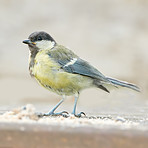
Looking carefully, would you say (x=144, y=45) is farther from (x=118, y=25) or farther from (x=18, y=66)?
(x=18, y=66)

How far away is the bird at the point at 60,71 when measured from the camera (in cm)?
360

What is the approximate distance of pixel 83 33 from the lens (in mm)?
11688

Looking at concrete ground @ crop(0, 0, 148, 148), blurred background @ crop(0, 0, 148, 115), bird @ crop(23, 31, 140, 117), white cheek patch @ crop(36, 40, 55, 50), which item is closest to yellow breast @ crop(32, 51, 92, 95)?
bird @ crop(23, 31, 140, 117)

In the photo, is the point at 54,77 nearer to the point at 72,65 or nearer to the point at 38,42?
the point at 72,65

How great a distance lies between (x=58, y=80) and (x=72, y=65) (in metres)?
0.29

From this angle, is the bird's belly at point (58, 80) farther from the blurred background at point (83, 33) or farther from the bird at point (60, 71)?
the blurred background at point (83, 33)

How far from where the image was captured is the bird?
3601mm

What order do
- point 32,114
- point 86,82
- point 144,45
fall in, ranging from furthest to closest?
point 144,45, point 86,82, point 32,114

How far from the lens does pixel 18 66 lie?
1038 cm

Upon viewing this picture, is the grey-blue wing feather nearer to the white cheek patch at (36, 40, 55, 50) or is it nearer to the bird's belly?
the bird's belly

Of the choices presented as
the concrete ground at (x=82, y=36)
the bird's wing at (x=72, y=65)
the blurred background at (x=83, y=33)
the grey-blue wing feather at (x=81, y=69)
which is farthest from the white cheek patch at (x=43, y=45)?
the blurred background at (x=83, y=33)

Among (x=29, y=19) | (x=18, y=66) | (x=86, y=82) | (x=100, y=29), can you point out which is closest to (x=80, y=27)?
(x=100, y=29)

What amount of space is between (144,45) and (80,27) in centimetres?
197

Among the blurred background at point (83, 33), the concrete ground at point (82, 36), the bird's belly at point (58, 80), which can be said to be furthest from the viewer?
the blurred background at point (83, 33)
